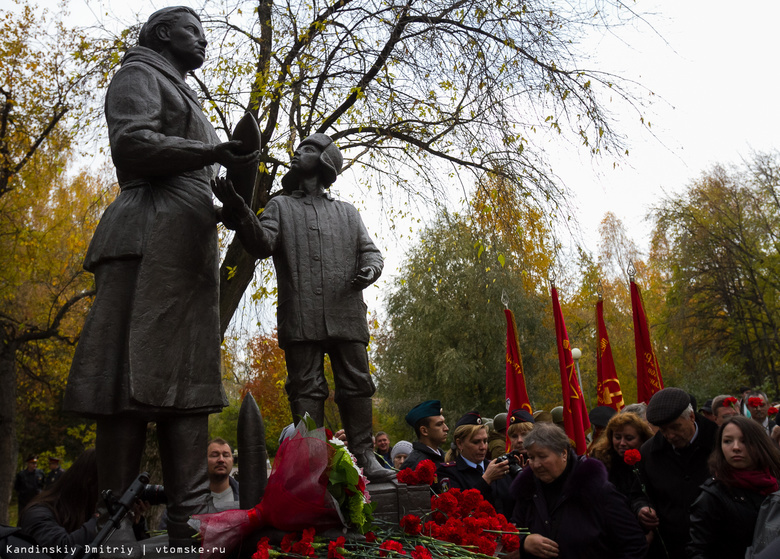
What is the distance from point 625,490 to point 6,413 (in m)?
12.4

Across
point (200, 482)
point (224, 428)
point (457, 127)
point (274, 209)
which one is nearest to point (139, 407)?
point (200, 482)

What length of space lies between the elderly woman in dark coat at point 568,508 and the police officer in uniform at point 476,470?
79 centimetres

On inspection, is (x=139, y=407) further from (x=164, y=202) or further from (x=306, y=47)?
(x=306, y=47)

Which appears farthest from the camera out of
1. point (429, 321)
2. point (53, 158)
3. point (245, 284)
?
point (429, 321)

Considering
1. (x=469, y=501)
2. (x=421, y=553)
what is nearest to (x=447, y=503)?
(x=469, y=501)

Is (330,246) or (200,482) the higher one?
(330,246)

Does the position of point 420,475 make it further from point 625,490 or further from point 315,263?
point 625,490

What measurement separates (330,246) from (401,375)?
75.4 ft

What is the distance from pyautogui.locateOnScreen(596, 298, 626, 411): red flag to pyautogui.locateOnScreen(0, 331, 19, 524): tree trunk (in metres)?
10.4

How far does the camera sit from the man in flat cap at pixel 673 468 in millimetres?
4160

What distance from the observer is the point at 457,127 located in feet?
31.3

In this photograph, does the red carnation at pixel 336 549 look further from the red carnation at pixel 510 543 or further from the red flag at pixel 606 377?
the red flag at pixel 606 377

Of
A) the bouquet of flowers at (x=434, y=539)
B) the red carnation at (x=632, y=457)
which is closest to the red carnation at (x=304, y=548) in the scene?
the bouquet of flowers at (x=434, y=539)

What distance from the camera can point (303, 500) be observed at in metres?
2.72
